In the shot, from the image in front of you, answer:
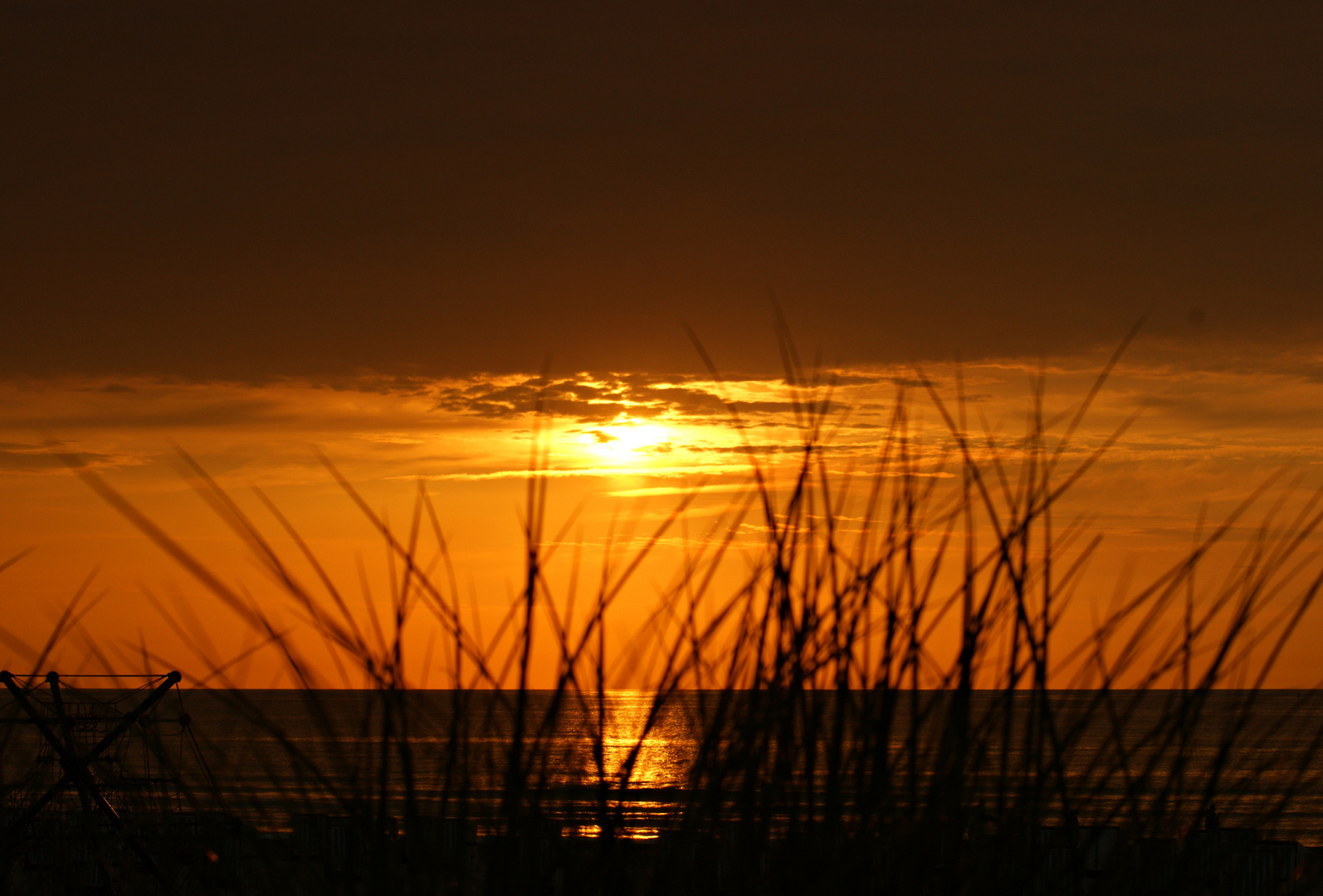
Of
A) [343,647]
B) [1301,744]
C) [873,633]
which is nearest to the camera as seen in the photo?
[343,647]

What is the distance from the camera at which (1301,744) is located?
2.08 m

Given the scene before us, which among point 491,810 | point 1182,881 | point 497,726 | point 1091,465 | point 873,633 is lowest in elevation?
point 1182,881

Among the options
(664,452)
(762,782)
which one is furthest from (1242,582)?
(664,452)

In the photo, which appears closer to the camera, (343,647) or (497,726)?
(343,647)

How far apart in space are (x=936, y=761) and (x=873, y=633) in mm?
262

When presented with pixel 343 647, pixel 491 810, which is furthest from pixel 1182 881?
pixel 343 647

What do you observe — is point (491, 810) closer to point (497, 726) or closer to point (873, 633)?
point (497, 726)

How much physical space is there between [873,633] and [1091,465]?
17.7 inches

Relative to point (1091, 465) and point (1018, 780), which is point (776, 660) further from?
point (1091, 465)

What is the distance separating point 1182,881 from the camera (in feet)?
5.26

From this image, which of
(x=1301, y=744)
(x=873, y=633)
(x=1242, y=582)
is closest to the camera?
(x=1242, y=582)

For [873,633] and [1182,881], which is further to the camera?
[873,633]

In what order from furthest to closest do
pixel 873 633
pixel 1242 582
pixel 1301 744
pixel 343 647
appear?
pixel 1301 744
pixel 873 633
pixel 1242 582
pixel 343 647

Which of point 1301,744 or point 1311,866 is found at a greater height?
point 1301,744
